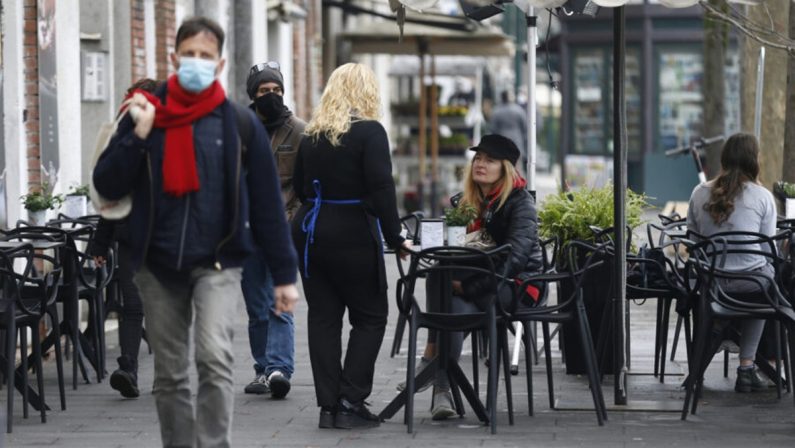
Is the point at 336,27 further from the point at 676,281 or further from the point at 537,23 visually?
the point at 676,281

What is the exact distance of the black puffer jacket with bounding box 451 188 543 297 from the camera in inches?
347

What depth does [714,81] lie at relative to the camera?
2052cm

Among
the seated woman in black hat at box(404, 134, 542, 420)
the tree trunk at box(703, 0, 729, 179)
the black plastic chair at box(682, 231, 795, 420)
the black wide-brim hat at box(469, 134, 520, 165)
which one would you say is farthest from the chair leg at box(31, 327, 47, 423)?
the tree trunk at box(703, 0, 729, 179)

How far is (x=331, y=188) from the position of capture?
8.48 metres

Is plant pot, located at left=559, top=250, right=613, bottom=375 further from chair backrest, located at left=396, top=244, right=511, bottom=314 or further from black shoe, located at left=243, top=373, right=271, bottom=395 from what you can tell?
black shoe, located at left=243, top=373, right=271, bottom=395

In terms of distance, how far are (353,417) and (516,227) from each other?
1.25 m

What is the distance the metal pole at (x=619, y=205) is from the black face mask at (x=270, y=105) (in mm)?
1832

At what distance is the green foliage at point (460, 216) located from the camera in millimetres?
8852

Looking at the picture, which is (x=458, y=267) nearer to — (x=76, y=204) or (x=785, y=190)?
(x=785, y=190)

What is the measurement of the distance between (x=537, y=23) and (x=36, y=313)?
172 inches

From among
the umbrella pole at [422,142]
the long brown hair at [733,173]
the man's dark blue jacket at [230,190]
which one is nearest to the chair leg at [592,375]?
the long brown hair at [733,173]

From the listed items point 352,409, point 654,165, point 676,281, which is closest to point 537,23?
→ point 676,281

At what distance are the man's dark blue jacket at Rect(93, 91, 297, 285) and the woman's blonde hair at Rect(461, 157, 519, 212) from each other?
2.60 m

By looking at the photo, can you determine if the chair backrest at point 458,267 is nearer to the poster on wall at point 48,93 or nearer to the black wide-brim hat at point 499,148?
the black wide-brim hat at point 499,148
